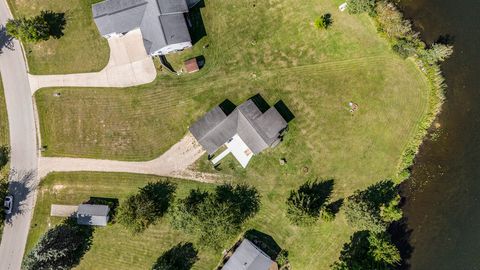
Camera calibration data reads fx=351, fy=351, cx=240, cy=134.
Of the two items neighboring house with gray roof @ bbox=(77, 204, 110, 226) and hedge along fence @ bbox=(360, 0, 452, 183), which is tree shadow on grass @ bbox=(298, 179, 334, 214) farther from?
neighboring house with gray roof @ bbox=(77, 204, 110, 226)

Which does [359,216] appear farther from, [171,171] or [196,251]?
[171,171]

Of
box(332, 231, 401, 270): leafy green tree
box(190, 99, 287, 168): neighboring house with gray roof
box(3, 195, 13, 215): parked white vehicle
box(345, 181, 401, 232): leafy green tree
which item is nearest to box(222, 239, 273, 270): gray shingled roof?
box(332, 231, 401, 270): leafy green tree

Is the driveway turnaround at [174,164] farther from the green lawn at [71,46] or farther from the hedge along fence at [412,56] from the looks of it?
the hedge along fence at [412,56]

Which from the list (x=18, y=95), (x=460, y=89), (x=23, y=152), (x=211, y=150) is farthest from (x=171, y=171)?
(x=460, y=89)

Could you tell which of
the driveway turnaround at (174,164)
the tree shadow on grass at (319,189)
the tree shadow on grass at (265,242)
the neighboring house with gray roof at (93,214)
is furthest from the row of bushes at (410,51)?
the neighboring house with gray roof at (93,214)

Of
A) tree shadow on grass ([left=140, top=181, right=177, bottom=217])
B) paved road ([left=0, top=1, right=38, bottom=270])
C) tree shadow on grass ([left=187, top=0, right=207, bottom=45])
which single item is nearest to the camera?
tree shadow on grass ([left=140, top=181, right=177, bottom=217])
